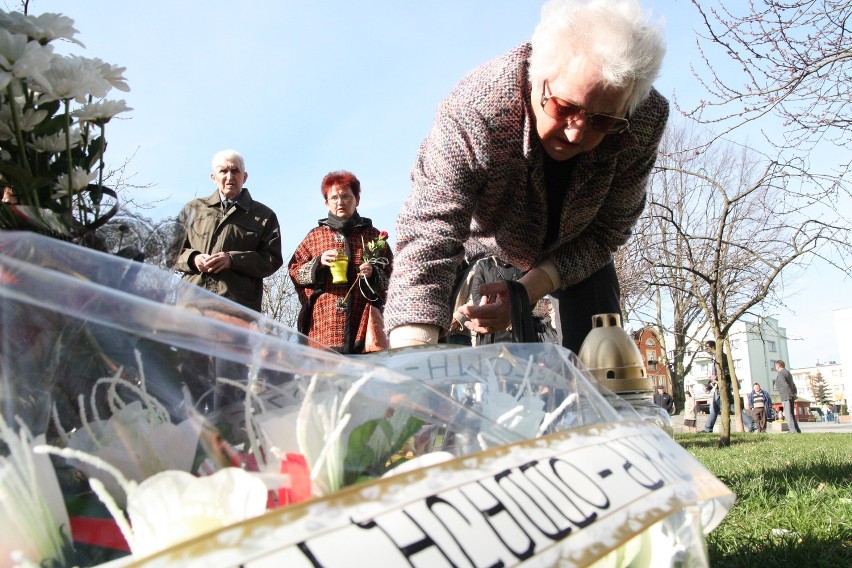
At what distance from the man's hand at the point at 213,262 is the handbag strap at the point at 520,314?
1988 mm

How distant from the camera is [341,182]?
168 inches

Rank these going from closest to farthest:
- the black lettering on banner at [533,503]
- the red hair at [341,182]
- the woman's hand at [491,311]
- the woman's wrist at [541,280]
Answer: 1. the black lettering on banner at [533,503]
2. the woman's hand at [491,311]
3. the woman's wrist at [541,280]
4. the red hair at [341,182]

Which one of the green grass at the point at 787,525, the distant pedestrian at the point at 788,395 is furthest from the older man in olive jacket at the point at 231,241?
the distant pedestrian at the point at 788,395

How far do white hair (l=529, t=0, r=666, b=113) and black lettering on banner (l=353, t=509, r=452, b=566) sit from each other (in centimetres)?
149

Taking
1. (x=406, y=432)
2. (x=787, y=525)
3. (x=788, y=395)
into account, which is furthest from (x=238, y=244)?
(x=788, y=395)

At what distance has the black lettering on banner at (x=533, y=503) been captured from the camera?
57cm

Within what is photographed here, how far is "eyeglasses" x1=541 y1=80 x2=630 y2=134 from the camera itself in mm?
1870

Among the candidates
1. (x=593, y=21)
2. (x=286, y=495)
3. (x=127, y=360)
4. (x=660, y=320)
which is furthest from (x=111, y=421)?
(x=660, y=320)

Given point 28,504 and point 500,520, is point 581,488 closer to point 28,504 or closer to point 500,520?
point 500,520

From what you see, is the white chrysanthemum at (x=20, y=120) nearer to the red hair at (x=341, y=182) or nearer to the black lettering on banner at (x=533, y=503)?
the black lettering on banner at (x=533, y=503)

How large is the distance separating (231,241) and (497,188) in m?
2.17

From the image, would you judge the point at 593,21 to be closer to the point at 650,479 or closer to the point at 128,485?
the point at 650,479

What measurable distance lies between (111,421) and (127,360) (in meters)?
0.06

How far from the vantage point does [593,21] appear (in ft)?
5.99
